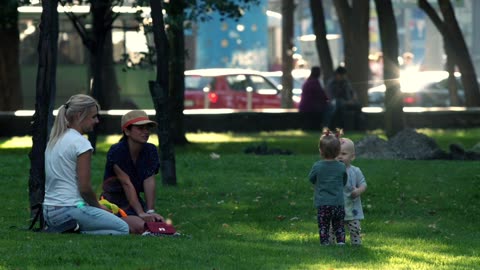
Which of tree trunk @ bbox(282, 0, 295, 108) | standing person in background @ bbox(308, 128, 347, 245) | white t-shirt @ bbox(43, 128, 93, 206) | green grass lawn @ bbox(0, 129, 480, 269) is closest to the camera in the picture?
green grass lawn @ bbox(0, 129, 480, 269)

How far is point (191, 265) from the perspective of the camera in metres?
9.53

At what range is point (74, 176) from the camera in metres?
11.2

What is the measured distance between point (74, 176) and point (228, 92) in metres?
31.6

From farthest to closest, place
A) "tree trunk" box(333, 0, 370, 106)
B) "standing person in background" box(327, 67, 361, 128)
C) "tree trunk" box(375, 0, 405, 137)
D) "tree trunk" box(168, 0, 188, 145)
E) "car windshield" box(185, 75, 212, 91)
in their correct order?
"car windshield" box(185, 75, 212, 91) → "tree trunk" box(333, 0, 370, 106) → "standing person in background" box(327, 67, 361, 128) → "tree trunk" box(375, 0, 405, 137) → "tree trunk" box(168, 0, 188, 145)

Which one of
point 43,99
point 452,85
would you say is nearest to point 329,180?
point 43,99

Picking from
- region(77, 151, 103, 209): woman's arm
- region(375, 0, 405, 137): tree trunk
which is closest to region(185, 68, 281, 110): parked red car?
region(375, 0, 405, 137): tree trunk

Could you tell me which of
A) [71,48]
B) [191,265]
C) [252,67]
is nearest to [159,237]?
[191,265]

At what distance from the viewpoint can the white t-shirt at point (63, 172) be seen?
439 inches

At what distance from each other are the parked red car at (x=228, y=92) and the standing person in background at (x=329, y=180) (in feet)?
102

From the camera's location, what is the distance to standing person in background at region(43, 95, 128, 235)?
11125 mm

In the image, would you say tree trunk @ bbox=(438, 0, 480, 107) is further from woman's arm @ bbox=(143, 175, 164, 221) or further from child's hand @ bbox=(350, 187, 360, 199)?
child's hand @ bbox=(350, 187, 360, 199)

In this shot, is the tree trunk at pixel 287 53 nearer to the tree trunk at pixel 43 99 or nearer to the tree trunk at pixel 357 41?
the tree trunk at pixel 357 41

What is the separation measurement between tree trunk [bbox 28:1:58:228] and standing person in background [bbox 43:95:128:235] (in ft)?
4.82

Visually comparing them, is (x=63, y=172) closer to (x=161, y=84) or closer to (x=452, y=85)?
(x=161, y=84)
